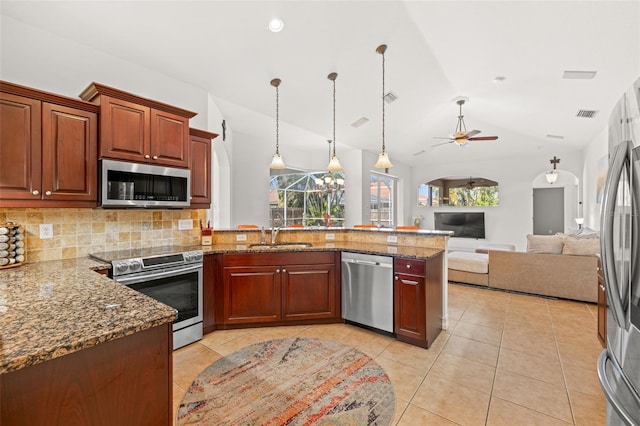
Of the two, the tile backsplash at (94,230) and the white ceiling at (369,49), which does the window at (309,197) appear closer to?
the white ceiling at (369,49)

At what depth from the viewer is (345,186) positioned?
23.8ft

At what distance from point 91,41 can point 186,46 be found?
81 cm

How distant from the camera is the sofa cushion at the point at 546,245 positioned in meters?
4.03

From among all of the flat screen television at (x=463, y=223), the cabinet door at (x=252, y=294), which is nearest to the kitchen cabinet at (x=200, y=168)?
the cabinet door at (x=252, y=294)

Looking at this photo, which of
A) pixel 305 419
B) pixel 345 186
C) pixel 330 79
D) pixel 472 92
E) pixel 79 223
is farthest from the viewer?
pixel 345 186

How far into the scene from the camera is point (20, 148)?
1.96 metres

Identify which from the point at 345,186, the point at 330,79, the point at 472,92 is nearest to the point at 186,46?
the point at 330,79

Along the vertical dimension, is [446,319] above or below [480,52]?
below

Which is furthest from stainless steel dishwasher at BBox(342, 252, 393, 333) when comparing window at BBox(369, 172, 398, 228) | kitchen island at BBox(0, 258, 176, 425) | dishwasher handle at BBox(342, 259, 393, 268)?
window at BBox(369, 172, 398, 228)

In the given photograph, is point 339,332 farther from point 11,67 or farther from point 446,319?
point 11,67

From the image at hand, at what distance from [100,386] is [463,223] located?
9.01 metres

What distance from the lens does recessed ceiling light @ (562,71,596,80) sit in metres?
3.31

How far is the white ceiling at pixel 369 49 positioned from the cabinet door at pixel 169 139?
748mm

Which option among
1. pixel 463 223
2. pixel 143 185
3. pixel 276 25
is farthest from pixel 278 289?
pixel 463 223
